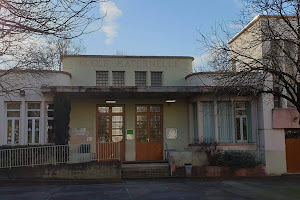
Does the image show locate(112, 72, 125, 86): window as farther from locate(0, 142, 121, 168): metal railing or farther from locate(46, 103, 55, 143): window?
locate(0, 142, 121, 168): metal railing

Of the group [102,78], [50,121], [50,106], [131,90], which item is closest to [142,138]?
[131,90]

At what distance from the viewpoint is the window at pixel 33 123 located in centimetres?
1519

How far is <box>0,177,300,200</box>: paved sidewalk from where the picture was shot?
A: 33.6 ft

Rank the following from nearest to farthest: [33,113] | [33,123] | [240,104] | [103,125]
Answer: [33,123] < [33,113] < [240,104] < [103,125]

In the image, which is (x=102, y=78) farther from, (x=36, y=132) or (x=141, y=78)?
(x=36, y=132)

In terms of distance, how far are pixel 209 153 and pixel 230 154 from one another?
974 mm

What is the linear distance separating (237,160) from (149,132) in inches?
187

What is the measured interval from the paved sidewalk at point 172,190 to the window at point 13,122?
3284mm

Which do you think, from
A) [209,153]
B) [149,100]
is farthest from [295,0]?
[149,100]

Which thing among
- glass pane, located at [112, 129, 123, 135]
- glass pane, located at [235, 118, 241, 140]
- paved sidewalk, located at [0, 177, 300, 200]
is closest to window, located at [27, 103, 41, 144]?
paved sidewalk, located at [0, 177, 300, 200]

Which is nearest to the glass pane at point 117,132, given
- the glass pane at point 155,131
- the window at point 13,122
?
the glass pane at point 155,131

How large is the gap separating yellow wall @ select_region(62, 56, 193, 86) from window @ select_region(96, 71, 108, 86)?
23cm

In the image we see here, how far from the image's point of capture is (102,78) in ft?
58.0

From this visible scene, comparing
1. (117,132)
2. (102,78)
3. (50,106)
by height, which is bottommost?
(117,132)
